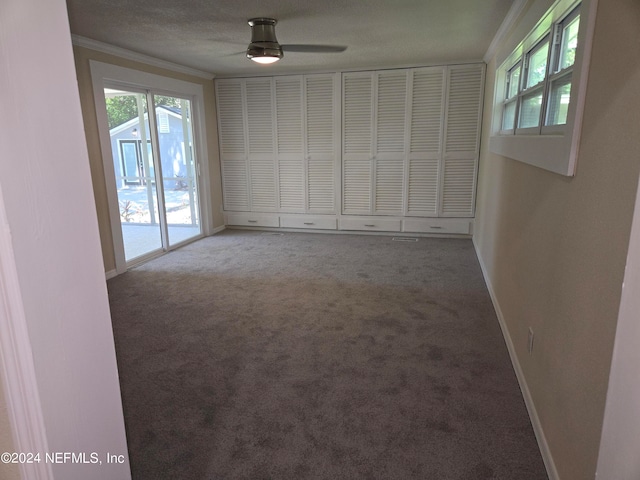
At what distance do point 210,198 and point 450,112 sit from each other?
355 centimetres

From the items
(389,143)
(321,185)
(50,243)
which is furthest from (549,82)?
(321,185)

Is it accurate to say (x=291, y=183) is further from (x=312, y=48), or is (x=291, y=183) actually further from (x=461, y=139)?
(x=312, y=48)

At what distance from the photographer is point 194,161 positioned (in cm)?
584

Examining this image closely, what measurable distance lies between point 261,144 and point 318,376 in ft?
14.4

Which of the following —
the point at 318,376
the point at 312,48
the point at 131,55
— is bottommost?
the point at 318,376

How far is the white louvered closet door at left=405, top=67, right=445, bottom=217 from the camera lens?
5336mm

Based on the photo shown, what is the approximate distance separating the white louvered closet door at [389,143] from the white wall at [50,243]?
5.19m

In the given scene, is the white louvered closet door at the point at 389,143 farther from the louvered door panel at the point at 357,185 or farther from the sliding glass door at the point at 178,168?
the sliding glass door at the point at 178,168

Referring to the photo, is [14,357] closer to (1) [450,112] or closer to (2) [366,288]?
(2) [366,288]

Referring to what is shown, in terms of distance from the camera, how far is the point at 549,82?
A: 2.20 m

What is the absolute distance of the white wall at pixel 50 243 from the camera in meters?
0.63

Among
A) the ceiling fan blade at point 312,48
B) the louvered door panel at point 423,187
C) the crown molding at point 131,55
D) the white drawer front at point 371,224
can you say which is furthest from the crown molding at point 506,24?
the crown molding at point 131,55

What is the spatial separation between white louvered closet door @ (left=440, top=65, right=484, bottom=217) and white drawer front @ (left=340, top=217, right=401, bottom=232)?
69 cm

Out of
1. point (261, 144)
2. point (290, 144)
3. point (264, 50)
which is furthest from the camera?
point (261, 144)
